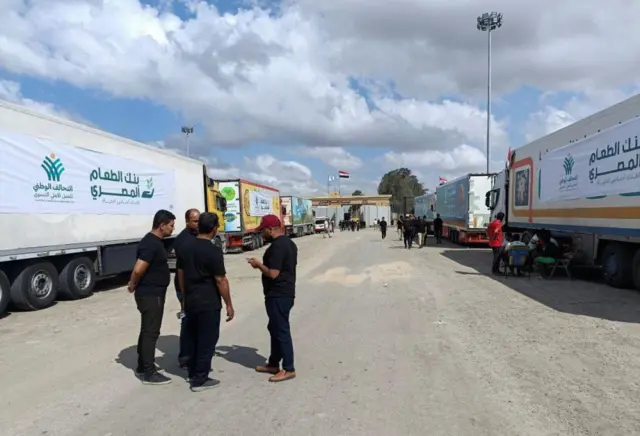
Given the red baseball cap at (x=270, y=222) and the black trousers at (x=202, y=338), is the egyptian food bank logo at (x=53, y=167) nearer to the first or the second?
the black trousers at (x=202, y=338)

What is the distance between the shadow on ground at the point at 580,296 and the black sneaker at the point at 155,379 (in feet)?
22.9

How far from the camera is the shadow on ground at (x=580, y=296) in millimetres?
9008

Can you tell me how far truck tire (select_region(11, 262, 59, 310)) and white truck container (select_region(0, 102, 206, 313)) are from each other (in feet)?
0.06

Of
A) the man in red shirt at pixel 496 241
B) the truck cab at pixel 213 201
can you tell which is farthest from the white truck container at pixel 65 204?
the man in red shirt at pixel 496 241

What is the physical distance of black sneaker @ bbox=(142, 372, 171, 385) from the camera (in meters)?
5.47

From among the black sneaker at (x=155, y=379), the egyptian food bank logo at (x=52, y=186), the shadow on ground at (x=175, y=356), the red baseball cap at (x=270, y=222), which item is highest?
the egyptian food bank logo at (x=52, y=186)

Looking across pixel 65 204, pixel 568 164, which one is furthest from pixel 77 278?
pixel 568 164

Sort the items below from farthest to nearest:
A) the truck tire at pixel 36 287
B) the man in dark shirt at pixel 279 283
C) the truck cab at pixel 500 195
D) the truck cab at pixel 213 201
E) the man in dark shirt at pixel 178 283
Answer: the truck cab at pixel 213 201 → the truck cab at pixel 500 195 → the truck tire at pixel 36 287 → the man in dark shirt at pixel 178 283 → the man in dark shirt at pixel 279 283

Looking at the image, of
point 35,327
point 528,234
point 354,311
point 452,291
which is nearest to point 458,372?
point 354,311

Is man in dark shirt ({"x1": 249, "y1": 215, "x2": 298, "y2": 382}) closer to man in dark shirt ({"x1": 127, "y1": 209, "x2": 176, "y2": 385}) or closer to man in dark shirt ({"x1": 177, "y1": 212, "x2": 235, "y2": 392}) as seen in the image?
man in dark shirt ({"x1": 177, "y1": 212, "x2": 235, "y2": 392})

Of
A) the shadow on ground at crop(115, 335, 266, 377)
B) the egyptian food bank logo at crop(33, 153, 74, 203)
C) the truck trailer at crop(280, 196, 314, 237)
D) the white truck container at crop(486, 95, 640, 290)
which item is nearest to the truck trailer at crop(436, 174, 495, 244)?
the white truck container at crop(486, 95, 640, 290)

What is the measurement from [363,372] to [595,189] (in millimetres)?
8811

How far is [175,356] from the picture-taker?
664 centimetres

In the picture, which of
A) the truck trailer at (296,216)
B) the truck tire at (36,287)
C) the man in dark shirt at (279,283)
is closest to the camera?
the man in dark shirt at (279,283)
